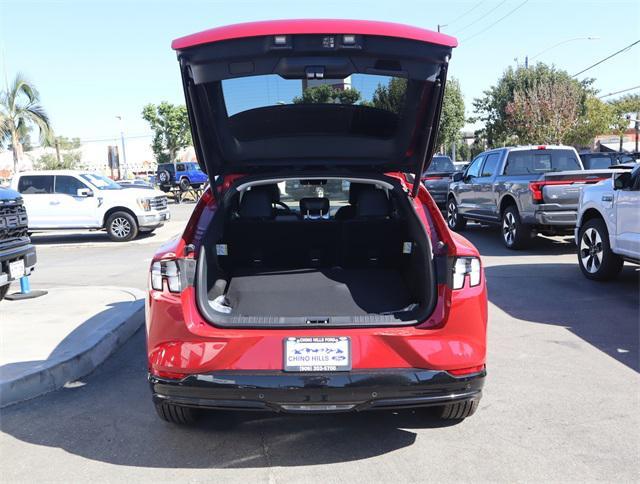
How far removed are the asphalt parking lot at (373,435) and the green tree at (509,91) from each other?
3223 centimetres

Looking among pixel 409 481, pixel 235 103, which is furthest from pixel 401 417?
pixel 235 103

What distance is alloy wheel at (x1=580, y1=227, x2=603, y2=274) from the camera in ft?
24.8

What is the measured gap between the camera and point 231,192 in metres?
3.76

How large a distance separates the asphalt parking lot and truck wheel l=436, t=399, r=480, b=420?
0.30 feet

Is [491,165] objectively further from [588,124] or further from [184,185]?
[588,124]

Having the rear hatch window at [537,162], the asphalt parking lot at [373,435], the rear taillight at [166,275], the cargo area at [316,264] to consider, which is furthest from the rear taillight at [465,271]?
the rear hatch window at [537,162]

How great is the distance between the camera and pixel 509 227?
35.0 feet

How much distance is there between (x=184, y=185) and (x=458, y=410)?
104 ft

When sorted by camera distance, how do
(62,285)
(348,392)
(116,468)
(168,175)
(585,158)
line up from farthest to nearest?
(168,175) → (585,158) → (62,285) → (116,468) → (348,392)

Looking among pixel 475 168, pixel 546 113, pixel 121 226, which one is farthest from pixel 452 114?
pixel 121 226

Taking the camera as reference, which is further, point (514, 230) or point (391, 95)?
point (514, 230)

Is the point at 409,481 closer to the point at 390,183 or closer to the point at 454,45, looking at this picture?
the point at 390,183

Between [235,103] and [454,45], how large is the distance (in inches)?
55.0

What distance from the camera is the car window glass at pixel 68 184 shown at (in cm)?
1448
